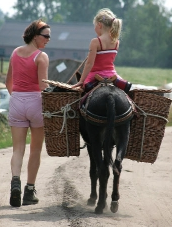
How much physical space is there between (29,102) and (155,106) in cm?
138

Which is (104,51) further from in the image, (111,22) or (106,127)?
(106,127)

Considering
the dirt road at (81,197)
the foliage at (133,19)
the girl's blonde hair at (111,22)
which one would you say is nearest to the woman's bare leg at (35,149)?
the dirt road at (81,197)

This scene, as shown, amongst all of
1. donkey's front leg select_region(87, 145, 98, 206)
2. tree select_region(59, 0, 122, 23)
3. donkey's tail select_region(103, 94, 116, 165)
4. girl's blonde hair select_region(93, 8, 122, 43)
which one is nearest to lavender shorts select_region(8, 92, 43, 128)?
donkey's front leg select_region(87, 145, 98, 206)

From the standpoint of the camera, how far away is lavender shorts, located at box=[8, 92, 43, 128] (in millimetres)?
8328

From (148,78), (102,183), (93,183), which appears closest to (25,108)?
(102,183)

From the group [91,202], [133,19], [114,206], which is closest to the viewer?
[114,206]

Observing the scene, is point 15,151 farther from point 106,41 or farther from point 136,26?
point 136,26

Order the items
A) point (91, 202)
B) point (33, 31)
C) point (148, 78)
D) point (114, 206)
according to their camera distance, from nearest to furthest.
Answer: point (114, 206) < point (33, 31) < point (91, 202) < point (148, 78)

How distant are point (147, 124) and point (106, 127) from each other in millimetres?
814

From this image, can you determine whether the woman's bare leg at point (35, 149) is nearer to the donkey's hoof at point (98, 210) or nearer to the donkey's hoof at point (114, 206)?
the donkey's hoof at point (98, 210)

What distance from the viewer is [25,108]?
832 centimetres

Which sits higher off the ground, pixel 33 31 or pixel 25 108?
pixel 33 31

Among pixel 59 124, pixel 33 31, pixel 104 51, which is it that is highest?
pixel 33 31

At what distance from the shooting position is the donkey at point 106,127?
25.9 feet
